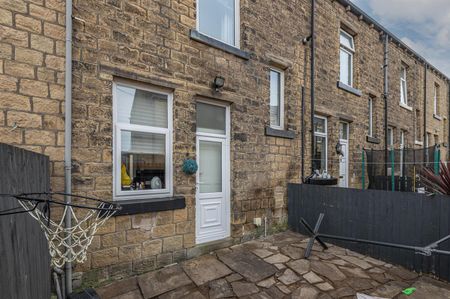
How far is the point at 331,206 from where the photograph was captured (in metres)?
4.93

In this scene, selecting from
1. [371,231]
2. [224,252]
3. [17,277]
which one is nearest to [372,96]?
[371,231]

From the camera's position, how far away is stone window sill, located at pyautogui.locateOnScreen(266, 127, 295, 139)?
17.7 feet

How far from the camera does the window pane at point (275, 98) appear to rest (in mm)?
Result: 5824

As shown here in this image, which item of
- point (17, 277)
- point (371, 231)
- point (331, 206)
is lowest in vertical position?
point (371, 231)

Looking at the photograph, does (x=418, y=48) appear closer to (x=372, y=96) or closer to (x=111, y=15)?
(x=372, y=96)

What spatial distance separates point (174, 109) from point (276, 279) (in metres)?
3.01

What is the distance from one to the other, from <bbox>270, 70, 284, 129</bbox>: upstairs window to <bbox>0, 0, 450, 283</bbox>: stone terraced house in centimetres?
3

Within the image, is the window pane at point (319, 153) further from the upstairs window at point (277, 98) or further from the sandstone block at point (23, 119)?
the sandstone block at point (23, 119)

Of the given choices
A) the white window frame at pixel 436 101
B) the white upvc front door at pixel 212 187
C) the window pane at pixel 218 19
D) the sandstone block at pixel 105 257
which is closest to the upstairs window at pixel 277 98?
the window pane at pixel 218 19

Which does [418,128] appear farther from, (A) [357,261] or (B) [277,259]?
(B) [277,259]

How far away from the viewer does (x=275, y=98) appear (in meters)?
5.90

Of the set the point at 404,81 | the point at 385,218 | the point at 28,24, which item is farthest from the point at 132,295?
the point at 404,81

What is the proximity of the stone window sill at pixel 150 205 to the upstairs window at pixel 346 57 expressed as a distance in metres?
6.78

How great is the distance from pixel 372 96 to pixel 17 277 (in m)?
10.5
